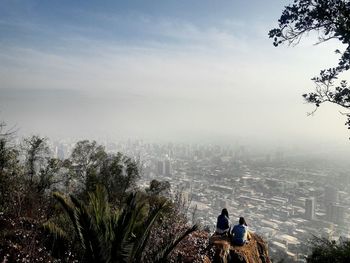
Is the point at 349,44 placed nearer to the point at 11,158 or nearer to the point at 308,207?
the point at 11,158

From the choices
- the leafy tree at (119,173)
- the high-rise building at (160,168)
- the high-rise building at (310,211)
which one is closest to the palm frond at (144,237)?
the leafy tree at (119,173)

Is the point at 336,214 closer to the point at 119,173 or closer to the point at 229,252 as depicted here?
the point at 119,173

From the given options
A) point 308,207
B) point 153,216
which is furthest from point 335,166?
point 153,216

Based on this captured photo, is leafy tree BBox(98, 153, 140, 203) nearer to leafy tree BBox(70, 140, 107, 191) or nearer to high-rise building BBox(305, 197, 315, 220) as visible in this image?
leafy tree BBox(70, 140, 107, 191)

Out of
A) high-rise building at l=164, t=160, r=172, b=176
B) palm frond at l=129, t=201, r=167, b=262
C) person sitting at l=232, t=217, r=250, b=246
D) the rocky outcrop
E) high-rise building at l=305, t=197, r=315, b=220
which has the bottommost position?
high-rise building at l=305, t=197, r=315, b=220

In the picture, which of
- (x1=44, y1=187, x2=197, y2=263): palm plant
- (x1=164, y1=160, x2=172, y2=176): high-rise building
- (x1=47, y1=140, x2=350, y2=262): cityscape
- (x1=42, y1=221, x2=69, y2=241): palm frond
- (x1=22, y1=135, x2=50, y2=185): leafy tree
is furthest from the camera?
(x1=164, y1=160, x2=172, y2=176): high-rise building

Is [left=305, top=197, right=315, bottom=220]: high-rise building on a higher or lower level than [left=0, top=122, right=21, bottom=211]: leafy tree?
lower

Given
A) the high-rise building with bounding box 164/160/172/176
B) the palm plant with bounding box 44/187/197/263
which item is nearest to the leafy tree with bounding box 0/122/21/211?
the palm plant with bounding box 44/187/197/263
